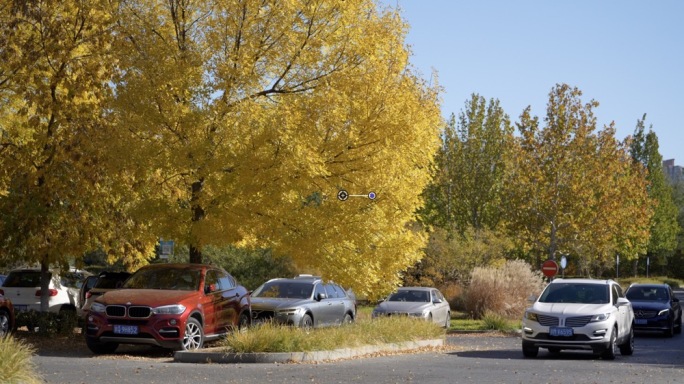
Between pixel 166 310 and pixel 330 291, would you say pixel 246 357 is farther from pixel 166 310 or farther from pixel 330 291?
pixel 330 291

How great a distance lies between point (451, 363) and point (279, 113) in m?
6.30

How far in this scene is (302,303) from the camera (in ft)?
82.9

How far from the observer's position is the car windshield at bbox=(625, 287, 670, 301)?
32719 mm

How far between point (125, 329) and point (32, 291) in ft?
32.5

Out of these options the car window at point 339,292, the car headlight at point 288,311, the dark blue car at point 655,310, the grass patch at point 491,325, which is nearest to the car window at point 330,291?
the car window at point 339,292

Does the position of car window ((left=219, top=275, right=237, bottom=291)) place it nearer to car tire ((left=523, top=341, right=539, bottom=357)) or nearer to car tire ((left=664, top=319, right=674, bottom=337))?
car tire ((left=523, top=341, right=539, bottom=357))

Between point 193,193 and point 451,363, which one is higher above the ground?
point 193,193

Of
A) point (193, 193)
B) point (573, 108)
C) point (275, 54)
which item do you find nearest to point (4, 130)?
point (193, 193)

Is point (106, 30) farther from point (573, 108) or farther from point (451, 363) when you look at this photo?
point (573, 108)

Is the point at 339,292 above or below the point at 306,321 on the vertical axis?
above

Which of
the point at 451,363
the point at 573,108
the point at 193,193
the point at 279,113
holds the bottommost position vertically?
the point at 451,363

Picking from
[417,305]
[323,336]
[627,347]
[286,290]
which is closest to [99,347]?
[323,336]

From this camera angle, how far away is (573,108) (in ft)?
153

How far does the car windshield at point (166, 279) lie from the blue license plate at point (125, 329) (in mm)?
1585
